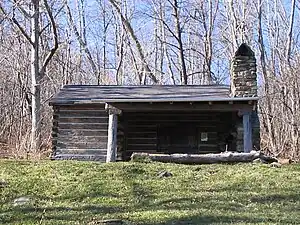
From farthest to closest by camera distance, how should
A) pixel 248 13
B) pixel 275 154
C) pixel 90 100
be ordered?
pixel 248 13
pixel 275 154
pixel 90 100

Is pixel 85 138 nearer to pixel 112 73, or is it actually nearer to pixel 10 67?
pixel 10 67

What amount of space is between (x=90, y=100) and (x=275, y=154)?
1013cm

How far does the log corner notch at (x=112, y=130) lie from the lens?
1681cm

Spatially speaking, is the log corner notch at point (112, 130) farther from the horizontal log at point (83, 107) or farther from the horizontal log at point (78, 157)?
the horizontal log at point (78, 157)

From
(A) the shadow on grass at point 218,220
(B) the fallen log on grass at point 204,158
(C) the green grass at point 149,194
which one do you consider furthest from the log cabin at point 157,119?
(A) the shadow on grass at point 218,220

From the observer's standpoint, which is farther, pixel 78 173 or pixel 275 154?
pixel 275 154

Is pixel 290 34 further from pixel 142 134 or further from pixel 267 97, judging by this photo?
pixel 142 134

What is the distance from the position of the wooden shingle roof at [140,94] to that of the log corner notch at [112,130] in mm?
322

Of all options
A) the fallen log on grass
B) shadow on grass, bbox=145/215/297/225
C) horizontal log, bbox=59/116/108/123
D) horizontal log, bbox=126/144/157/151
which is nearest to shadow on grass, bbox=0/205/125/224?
shadow on grass, bbox=145/215/297/225

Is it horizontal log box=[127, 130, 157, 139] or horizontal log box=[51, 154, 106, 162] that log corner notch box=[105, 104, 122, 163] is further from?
horizontal log box=[127, 130, 157, 139]

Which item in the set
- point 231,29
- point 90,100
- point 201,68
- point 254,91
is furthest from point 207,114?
point 201,68

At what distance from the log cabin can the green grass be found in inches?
112

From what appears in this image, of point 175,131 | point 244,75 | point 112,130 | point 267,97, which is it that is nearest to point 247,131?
point 244,75

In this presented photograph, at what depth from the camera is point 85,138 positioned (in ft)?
60.6
